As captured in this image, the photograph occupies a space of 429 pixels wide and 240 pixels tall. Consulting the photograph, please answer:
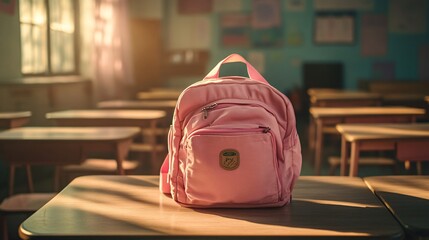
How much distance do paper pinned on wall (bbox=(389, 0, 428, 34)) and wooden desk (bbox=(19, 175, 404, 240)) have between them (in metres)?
6.88

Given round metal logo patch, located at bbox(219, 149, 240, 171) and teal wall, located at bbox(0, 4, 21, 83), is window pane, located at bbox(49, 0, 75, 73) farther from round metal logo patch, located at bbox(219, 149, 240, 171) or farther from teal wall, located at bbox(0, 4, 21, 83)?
round metal logo patch, located at bbox(219, 149, 240, 171)

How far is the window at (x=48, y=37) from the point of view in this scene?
4562 millimetres

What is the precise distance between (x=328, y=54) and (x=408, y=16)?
1.24 metres

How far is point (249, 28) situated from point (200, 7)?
0.79 metres

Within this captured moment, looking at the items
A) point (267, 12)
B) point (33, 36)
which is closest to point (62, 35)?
point (33, 36)

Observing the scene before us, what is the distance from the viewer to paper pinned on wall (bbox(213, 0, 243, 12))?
25.4ft

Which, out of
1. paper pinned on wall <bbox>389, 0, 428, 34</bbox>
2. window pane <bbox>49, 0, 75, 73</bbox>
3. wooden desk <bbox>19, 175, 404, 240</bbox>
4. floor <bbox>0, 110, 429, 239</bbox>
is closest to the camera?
wooden desk <bbox>19, 175, 404, 240</bbox>

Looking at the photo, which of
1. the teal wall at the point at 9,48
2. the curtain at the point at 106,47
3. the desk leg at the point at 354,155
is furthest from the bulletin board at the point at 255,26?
the desk leg at the point at 354,155

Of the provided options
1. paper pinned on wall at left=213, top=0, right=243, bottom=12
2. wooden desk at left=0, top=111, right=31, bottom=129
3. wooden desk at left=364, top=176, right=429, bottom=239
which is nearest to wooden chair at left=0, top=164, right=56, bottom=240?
wooden desk at left=0, top=111, right=31, bottom=129

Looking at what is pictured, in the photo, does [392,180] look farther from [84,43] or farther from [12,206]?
[84,43]

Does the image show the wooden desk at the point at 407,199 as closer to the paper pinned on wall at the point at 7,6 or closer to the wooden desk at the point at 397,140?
the wooden desk at the point at 397,140

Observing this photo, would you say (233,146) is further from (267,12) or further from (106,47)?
(267,12)

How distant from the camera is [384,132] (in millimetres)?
2471

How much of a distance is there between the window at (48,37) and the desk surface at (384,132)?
2961 millimetres
